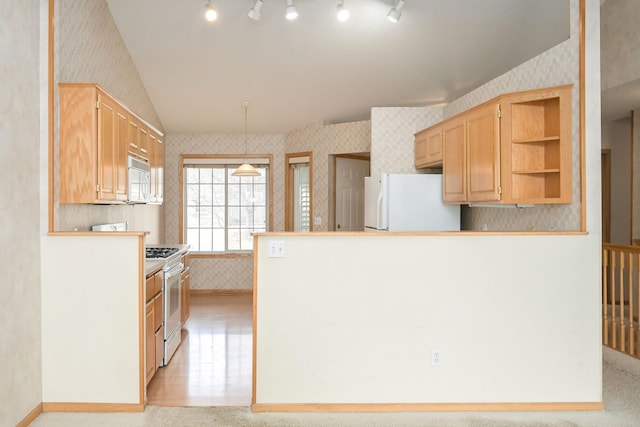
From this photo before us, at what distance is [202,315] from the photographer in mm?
5934

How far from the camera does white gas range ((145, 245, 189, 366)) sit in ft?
13.4

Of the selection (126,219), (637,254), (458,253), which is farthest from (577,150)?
(126,219)

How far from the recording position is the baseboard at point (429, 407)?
3.12m

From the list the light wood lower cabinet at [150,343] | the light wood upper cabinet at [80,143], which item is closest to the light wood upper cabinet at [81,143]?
the light wood upper cabinet at [80,143]

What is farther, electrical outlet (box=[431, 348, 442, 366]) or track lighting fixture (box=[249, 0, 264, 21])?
track lighting fixture (box=[249, 0, 264, 21])

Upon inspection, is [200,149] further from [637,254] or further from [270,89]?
[637,254]

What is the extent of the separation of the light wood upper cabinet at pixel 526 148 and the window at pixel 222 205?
4336mm

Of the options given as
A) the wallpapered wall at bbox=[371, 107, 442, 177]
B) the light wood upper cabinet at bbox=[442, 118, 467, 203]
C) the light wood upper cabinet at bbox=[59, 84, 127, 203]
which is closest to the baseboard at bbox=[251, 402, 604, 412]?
the light wood upper cabinet at bbox=[442, 118, 467, 203]

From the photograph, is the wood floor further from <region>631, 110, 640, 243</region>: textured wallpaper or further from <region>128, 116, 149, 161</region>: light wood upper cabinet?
<region>631, 110, 640, 243</region>: textured wallpaper

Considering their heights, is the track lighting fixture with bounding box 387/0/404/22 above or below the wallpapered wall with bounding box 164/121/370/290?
above

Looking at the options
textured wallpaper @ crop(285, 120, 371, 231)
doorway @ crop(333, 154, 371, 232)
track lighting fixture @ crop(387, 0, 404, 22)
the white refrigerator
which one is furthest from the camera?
doorway @ crop(333, 154, 371, 232)

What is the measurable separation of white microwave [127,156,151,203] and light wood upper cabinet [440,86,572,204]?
119 inches

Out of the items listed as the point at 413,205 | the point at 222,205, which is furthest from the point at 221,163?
the point at 413,205

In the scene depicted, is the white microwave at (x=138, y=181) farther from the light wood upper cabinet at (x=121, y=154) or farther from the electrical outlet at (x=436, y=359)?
the electrical outlet at (x=436, y=359)
